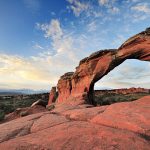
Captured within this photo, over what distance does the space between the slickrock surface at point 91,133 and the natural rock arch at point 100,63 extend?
1222cm

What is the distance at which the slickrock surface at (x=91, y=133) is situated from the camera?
20.3 ft

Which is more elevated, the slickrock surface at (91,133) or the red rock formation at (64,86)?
the red rock formation at (64,86)

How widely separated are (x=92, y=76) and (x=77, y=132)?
19.8 metres

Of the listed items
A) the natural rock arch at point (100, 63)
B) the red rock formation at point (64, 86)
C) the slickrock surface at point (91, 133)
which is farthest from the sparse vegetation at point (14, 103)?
the slickrock surface at point (91, 133)

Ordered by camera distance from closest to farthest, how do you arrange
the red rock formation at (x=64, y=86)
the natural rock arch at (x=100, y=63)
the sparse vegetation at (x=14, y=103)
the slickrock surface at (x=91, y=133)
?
the slickrock surface at (x=91, y=133) < the natural rock arch at (x=100, y=63) < the red rock formation at (x=64, y=86) < the sparse vegetation at (x=14, y=103)

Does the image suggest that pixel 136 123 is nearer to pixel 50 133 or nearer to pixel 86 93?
pixel 50 133

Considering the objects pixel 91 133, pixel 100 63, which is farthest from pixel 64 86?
pixel 91 133

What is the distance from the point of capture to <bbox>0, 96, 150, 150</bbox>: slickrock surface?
618 centimetres

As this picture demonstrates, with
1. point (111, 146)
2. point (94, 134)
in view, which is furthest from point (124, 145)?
point (94, 134)

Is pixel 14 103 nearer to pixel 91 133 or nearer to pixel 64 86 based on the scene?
pixel 64 86

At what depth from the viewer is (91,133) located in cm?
690

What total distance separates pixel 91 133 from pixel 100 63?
754 inches

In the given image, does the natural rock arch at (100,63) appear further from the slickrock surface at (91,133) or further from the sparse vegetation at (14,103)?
the sparse vegetation at (14,103)

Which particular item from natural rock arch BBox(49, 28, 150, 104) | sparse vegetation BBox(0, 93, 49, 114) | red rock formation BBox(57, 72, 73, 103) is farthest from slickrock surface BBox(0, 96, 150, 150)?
sparse vegetation BBox(0, 93, 49, 114)
